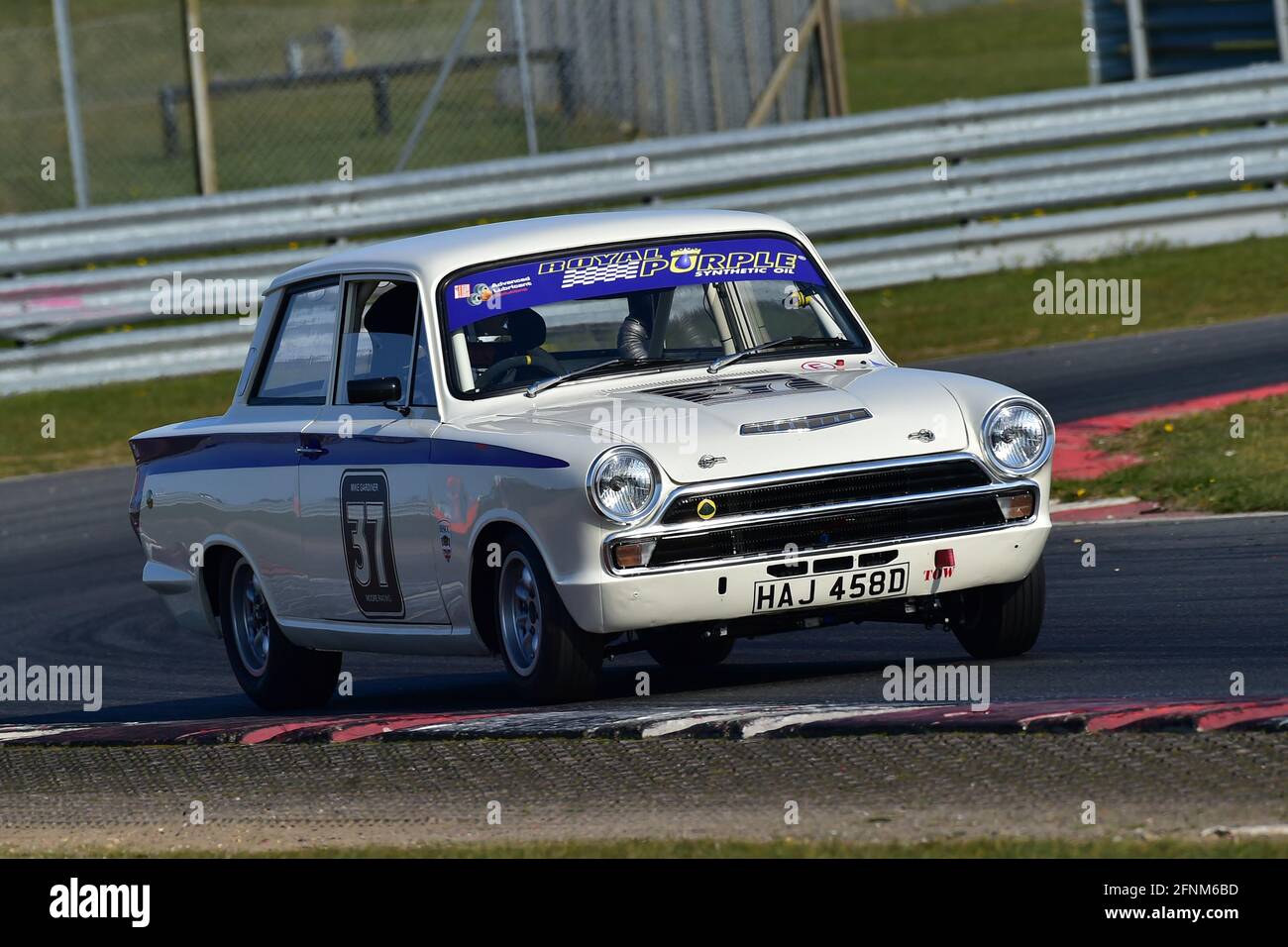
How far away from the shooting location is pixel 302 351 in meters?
Answer: 8.56

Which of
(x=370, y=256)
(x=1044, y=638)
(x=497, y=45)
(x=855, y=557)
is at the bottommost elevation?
(x=1044, y=638)

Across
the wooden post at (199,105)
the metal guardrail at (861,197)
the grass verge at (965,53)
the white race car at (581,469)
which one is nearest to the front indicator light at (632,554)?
the white race car at (581,469)

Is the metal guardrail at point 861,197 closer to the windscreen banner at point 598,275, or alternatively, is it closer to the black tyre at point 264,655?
the black tyre at point 264,655

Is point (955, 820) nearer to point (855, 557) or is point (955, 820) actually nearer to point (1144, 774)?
point (1144, 774)

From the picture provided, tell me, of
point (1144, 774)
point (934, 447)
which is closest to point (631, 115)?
point (934, 447)

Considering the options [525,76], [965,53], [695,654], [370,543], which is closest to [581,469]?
[370,543]

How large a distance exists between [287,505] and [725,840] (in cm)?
344

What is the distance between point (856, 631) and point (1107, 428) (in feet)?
12.6

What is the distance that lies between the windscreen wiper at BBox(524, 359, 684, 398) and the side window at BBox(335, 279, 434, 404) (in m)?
0.38

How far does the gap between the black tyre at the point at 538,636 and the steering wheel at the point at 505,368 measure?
75 cm

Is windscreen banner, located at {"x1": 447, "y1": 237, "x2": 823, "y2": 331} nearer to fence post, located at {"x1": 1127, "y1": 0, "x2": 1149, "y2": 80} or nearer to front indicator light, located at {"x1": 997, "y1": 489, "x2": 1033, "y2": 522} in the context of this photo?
front indicator light, located at {"x1": 997, "y1": 489, "x2": 1033, "y2": 522}

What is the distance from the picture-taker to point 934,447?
6.98 m

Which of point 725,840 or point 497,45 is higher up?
point 497,45

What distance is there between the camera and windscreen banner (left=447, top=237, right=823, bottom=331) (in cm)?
778
